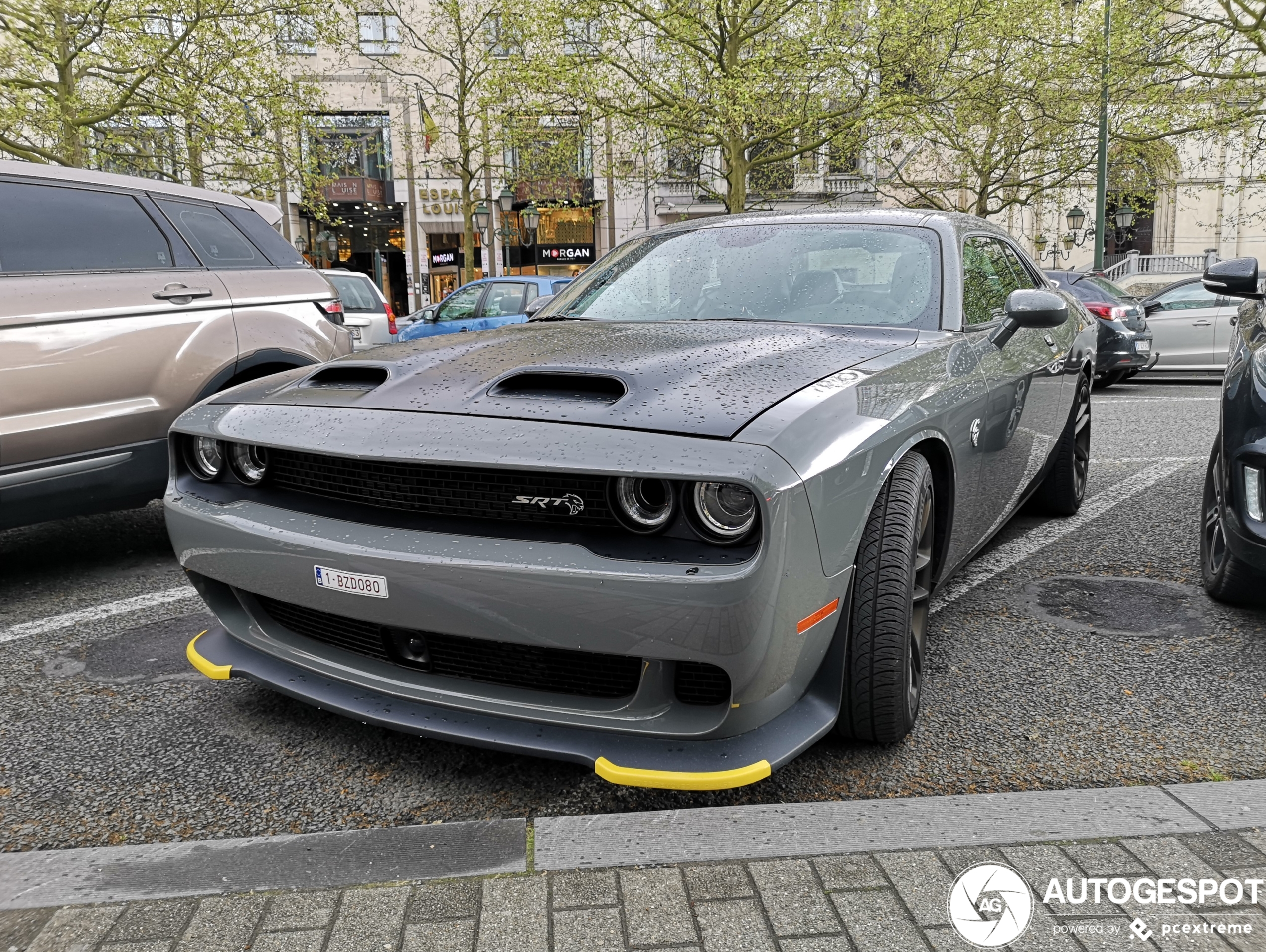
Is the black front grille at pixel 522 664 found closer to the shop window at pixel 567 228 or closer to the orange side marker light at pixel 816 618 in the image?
the orange side marker light at pixel 816 618

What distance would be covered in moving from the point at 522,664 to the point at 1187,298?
41.7 ft

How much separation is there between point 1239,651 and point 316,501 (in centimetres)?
294

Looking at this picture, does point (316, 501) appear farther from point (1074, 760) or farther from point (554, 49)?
point (554, 49)

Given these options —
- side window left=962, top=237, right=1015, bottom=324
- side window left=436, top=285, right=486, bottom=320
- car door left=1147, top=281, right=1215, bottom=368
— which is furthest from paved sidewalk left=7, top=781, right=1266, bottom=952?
car door left=1147, top=281, right=1215, bottom=368

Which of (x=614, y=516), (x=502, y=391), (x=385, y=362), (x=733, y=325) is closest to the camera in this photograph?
(x=614, y=516)

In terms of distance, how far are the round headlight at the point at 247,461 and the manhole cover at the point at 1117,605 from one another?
2702mm

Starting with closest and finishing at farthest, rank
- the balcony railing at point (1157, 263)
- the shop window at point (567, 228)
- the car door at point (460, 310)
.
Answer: the car door at point (460, 310) < the shop window at point (567, 228) < the balcony railing at point (1157, 263)

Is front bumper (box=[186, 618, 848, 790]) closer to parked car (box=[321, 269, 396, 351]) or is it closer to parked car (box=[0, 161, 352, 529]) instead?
parked car (box=[0, 161, 352, 529])

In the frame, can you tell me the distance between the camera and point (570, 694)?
208cm

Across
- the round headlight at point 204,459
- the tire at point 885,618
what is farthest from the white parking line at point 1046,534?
the round headlight at point 204,459

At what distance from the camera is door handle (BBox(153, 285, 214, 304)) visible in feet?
13.6

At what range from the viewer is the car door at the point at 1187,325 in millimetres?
11930

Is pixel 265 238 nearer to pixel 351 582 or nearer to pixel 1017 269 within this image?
pixel 351 582

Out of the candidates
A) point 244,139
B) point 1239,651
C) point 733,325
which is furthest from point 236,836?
point 244,139
